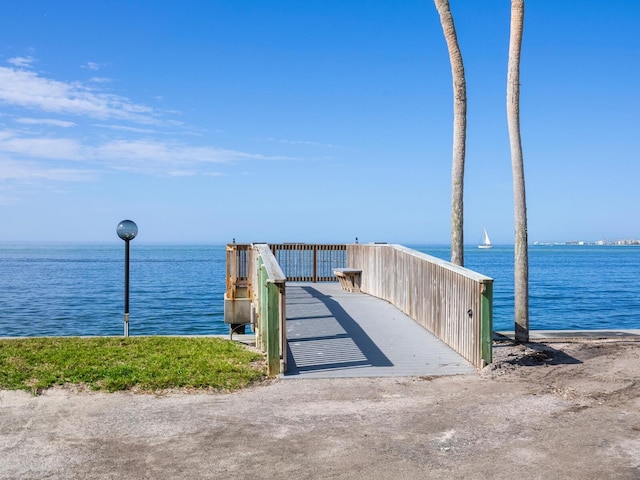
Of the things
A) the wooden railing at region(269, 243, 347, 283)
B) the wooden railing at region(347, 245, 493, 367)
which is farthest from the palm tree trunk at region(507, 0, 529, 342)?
the wooden railing at region(269, 243, 347, 283)

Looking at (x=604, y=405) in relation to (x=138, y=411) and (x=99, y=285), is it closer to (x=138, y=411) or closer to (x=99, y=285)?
(x=138, y=411)

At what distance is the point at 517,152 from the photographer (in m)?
10.7

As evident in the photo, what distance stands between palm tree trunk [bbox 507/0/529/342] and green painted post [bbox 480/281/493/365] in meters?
2.03

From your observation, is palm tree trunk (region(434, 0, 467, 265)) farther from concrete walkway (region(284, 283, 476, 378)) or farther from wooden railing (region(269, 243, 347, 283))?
wooden railing (region(269, 243, 347, 283))

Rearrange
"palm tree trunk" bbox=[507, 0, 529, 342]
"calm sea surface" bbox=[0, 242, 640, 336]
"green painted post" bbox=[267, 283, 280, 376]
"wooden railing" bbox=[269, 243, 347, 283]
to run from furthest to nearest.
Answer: "calm sea surface" bbox=[0, 242, 640, 336], "wooden railing" bbox=[269, 243, 347, 283], "palm tree trunk" bbox=[507, 0, 529, 342], "green painted post" bbox=[267, 283, 280, 376]

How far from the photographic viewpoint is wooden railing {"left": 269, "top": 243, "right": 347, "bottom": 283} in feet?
62.3

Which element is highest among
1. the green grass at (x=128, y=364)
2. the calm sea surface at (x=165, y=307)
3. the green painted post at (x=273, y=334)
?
the green painted post at (x=273, y=334)

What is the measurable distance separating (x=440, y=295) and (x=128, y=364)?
4988mm

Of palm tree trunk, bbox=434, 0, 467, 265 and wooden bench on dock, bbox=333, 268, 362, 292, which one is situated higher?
palm tree trunk, bbox=434, 0, 467, 265

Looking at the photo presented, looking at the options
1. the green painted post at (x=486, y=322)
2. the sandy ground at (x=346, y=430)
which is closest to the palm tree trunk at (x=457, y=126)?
the green painted post at (x=486, y=322)

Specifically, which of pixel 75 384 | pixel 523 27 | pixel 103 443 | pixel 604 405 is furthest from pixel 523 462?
pixel 523 27

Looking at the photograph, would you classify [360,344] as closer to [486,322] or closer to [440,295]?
[440,295]

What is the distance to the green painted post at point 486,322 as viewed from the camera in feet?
28.6

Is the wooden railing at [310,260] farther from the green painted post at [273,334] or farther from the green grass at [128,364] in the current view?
the green painted post at [273,334]
